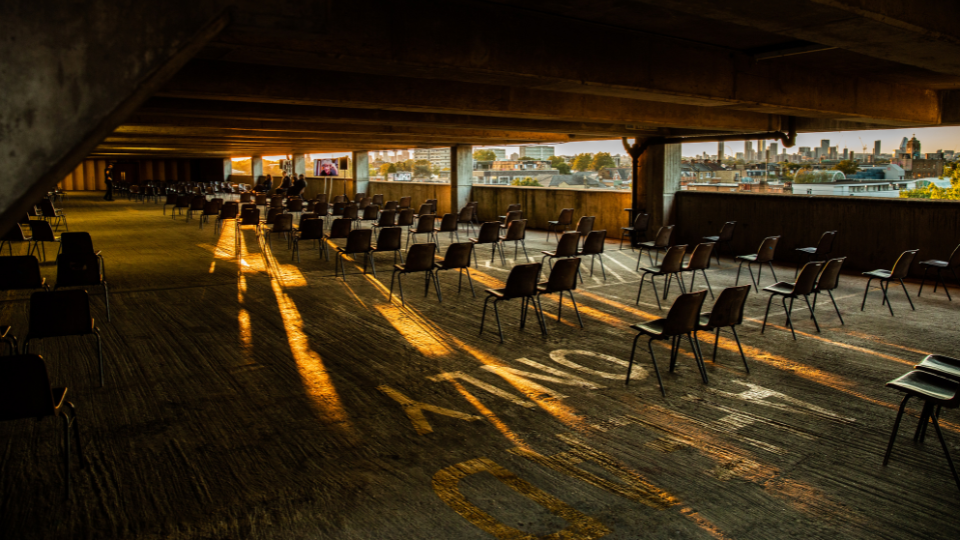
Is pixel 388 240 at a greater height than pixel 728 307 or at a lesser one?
greater

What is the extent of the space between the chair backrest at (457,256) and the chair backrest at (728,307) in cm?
372

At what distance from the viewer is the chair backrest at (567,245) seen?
32.8 feet

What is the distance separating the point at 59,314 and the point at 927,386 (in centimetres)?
646

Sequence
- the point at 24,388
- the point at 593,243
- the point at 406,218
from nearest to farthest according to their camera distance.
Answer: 1. the point at 24,388
2. the point at 593,243
3. the point at 406,218

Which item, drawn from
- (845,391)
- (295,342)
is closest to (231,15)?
(295,342)

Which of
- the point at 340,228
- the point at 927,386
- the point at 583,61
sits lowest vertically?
the point at 927,386

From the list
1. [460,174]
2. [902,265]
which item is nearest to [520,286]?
[902,265]

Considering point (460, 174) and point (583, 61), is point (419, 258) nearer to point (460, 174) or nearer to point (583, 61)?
point (583, 61)

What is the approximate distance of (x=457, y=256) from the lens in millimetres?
8625

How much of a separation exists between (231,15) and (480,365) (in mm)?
4346

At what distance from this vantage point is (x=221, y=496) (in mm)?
3668

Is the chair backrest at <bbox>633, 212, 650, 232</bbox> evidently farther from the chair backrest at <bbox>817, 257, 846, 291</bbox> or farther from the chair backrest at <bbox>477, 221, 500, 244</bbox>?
the chair backrest at <bbox>817, 257, 846, 291</bbox>

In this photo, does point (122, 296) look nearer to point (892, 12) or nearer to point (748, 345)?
point (748, 345)

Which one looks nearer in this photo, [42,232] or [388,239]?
[388,239]
